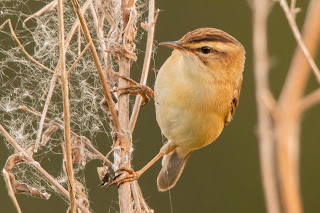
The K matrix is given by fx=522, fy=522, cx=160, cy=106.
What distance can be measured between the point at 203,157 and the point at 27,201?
7.15 feet

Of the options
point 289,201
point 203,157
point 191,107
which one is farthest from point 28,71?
point 203,157

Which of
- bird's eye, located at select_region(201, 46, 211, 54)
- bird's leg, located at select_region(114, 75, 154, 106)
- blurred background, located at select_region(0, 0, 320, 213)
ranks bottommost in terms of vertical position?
blurred background, located at select_region(0, 0, 320, 213)

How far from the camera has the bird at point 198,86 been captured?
8.89 feet

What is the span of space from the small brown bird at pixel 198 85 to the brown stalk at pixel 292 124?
61.2 inches

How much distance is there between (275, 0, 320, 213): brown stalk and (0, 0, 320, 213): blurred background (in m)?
4.54

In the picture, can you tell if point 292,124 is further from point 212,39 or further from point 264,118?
point 212,39

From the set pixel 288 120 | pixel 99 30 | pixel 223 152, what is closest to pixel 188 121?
pixel 99 30

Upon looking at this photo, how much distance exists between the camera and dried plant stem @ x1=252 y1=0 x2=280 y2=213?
3.59 ft

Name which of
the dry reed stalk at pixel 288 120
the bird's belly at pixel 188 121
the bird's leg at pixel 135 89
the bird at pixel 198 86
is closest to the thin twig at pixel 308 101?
the dry reed stalk at pixel 288 120

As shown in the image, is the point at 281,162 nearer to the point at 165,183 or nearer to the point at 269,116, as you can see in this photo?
the point at 269,116

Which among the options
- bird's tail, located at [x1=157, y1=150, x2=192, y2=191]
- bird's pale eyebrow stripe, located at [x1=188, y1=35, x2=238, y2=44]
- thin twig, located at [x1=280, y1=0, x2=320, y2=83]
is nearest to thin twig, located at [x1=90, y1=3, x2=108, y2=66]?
bird's pale eyebrow stripe, located at [x1=188, y1=35, x2=238, y2=44]

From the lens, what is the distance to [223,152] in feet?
21.9

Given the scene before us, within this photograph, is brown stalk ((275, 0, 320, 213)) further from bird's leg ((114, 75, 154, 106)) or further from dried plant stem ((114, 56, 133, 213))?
bird's leg ((114, 75, 154, 106))

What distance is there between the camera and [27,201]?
5934 millimetres
